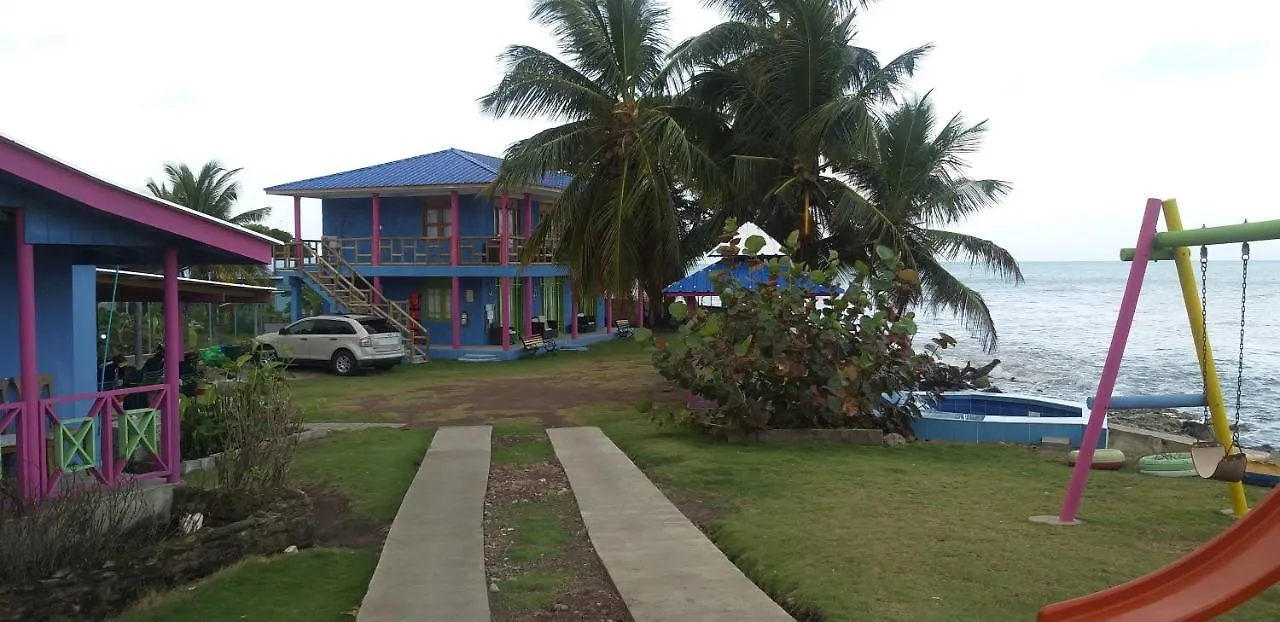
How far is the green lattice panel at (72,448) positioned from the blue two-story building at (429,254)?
18.1 metres

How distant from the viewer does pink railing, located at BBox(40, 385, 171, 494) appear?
7484 millimetres

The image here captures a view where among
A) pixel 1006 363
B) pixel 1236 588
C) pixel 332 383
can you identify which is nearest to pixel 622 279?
A: pixel 332 383

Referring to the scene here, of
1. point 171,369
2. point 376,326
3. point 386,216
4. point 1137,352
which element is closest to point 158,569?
point 171,369

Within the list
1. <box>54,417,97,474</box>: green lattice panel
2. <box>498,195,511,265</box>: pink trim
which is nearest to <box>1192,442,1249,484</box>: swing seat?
<box>54,417,97,474</box>: green lattice panel

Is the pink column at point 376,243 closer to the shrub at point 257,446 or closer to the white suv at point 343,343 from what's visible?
the white suv at point 343,343

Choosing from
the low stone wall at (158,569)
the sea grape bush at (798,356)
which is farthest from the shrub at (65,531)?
the sea grape bush at (798,356)

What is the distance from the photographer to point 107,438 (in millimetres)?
7988

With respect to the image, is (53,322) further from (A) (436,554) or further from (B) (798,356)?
(B) (798,356)

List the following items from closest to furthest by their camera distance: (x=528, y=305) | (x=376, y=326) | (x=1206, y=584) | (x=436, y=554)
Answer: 1. (x=1206, y=584)
2. (x=436, y=554)
3. (x=376, y=326)
4. (x=528, y=305)

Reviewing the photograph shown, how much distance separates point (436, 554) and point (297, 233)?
72.9 ft

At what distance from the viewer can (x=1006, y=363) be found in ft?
121

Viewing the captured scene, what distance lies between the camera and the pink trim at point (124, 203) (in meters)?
6.91

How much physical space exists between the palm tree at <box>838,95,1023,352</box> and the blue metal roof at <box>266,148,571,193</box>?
9924mm

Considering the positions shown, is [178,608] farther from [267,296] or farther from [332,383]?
[332,383]
